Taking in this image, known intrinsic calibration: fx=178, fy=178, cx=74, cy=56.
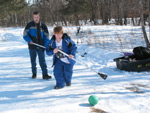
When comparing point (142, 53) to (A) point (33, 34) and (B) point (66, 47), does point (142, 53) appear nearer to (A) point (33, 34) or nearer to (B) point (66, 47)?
(B) point (66, 47)

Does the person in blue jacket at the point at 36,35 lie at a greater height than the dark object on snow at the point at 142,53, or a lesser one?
greater

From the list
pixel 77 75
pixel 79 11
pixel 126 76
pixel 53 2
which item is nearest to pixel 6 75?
pixel 77 75

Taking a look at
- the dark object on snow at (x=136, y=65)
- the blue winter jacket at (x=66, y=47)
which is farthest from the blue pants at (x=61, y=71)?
the dark object on snow at (x=136, y=65)

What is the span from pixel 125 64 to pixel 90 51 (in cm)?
291

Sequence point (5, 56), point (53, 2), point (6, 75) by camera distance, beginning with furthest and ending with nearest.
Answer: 1. point (53, 2)
2. point (5, 56)
3. point (6, 75)

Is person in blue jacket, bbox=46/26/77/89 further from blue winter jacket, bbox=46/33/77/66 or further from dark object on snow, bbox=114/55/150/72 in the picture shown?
dark object on snow, bbox=114/55/150/72

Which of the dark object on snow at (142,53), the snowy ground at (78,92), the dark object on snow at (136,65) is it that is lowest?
the snowy ground at (78,92)

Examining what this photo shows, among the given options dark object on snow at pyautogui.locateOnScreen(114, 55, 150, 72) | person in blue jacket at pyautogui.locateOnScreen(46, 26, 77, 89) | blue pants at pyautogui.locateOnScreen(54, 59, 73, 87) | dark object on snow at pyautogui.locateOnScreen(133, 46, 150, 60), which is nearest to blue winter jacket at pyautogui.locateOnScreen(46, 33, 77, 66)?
person in blue jacket at pyautogui.locateOnScreen(46, 26, 77, 89)

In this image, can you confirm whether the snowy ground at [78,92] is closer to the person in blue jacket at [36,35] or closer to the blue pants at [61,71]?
the blue pants at [61,71]

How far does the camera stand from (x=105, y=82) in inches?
178

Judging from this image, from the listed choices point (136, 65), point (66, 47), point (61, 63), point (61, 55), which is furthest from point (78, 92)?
point (136, 65)

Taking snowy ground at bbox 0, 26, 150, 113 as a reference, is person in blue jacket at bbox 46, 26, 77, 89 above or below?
above

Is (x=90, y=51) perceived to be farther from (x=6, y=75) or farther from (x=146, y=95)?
(x=146, y=95)

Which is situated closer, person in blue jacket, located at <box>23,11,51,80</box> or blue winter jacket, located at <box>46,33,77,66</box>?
blue winter jacket, located at <box>46,33,77,66</box>
